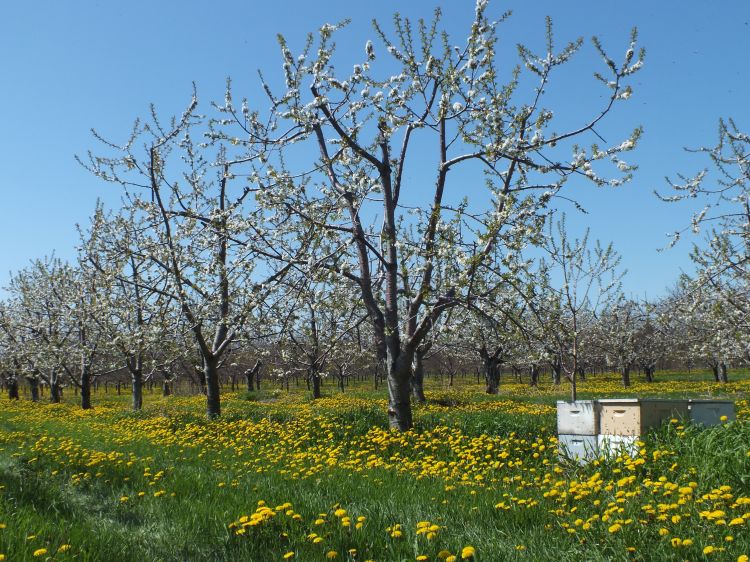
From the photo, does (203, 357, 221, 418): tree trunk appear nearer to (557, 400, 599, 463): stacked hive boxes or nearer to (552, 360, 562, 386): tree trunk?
(557, 400, 599, 463): stacked hive boxes

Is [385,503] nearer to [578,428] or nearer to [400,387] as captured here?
[578,428]

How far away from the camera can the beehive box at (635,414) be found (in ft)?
22.4

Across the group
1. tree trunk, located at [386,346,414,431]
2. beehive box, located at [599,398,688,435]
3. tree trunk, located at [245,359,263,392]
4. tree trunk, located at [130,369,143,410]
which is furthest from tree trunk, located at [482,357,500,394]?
beehive box, located at [599,398,688,435]

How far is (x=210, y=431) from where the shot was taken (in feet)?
38.1

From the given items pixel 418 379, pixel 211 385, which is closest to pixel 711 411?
pixel 211 385

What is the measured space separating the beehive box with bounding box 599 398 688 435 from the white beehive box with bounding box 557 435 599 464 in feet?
0.63

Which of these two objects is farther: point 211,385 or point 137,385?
point 137,385

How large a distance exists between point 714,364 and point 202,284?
37872 mm

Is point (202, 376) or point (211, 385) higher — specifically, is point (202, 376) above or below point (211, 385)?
below

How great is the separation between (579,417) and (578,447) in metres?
0.36

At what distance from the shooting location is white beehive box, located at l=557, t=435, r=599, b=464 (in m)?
6.98

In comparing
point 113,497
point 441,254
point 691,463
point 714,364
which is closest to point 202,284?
point 441,254

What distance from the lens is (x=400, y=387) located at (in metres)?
10.2

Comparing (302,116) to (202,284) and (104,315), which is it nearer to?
(202,284)
